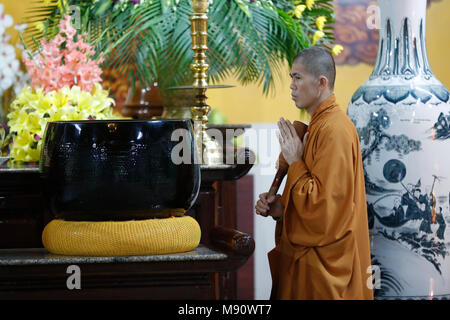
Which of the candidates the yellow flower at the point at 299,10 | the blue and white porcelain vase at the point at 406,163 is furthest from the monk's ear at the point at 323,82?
the yellow flower at the point at 299,10

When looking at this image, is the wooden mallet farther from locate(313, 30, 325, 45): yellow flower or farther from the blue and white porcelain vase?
locate(313, 30, 325, 45): yellow flower

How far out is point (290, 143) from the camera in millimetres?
1304

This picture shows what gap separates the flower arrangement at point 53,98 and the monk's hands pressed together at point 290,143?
36 cm

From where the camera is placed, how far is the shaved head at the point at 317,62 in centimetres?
137

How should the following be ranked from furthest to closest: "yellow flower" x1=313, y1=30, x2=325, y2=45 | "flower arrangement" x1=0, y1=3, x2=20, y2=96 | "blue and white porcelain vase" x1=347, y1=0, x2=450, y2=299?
"flower arrangement" x1=0, y1=3, x2=20, y2=96, "yellow flower" x1=313, y1=30, x2=325, y2=45, "blue and white porcelain vase" x1=347, y1=0, x2=450, y2=299

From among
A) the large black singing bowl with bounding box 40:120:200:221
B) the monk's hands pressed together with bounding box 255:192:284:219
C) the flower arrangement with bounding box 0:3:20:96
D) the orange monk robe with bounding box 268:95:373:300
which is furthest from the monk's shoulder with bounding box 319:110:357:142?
the flower arrangement with bounding box 0:3:20:96

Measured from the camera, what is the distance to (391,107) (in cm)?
154

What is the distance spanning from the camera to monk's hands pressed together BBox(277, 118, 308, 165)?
1.30 meters

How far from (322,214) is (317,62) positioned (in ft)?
1.08

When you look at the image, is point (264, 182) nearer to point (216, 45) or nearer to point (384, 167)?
point (216, 45)

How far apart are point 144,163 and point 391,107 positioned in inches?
36.7

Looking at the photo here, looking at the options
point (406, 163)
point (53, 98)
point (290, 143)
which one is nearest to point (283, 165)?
point (290, 143)

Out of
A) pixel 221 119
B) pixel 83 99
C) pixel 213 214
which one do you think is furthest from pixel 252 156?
pixel 221 119

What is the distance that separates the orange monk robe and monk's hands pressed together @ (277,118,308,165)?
1cm
